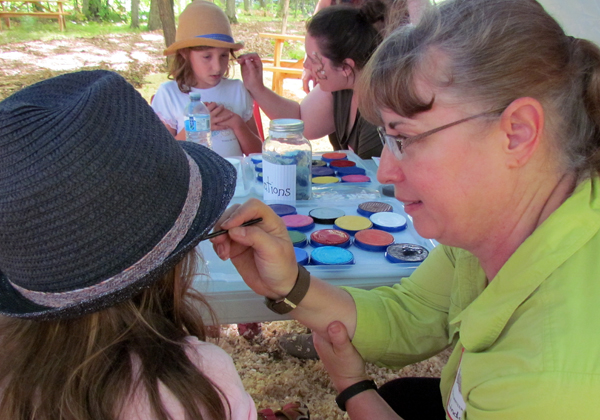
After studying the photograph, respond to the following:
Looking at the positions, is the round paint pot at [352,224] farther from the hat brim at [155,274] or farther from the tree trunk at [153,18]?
the tree trunk at [153,18]

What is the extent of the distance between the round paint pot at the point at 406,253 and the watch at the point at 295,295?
298mm

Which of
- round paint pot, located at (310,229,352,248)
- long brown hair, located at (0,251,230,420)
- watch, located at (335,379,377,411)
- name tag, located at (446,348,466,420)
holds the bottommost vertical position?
watch, located at (335,379,377,411)

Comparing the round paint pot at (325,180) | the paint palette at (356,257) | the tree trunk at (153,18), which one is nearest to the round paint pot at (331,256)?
the paint palette at (356,257)

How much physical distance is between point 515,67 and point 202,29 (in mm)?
2035

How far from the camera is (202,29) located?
245 cm

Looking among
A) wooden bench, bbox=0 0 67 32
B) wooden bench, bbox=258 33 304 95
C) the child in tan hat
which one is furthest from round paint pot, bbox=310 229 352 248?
wooden bench, bbox=0 0 67 32

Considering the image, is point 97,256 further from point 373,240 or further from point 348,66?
point 348,66

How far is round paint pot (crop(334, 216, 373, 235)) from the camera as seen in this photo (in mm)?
1461

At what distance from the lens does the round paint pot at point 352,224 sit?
4.79ft

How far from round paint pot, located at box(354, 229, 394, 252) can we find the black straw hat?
67 cm

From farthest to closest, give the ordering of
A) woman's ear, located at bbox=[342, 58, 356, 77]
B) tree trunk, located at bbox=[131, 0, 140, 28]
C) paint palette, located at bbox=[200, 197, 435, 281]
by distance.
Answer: tree trunk, located at bbox=[131, 0, 140, 28], woman's ear, located at bbox=[342, 58, 356, 77], paint palette, located at bbox=[200, 197, 435, 281]

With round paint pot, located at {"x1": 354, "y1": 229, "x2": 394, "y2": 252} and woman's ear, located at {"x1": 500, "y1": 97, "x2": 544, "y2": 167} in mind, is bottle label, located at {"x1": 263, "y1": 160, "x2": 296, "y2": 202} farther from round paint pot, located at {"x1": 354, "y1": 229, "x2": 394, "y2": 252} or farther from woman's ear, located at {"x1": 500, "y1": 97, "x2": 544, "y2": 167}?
woman's ear, located at {"x1": 500, "y1": 97, "x2": 544, "y2": 167}

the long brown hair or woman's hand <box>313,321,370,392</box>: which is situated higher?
the long brown hair

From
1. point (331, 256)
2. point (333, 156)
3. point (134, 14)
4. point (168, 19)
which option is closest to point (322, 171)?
point (333, 156)
